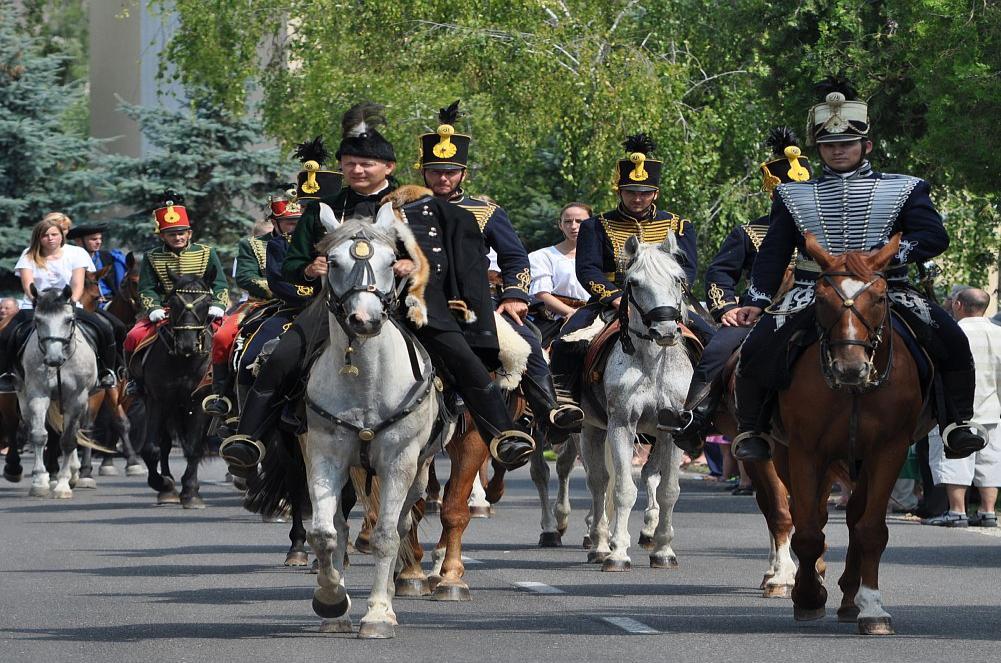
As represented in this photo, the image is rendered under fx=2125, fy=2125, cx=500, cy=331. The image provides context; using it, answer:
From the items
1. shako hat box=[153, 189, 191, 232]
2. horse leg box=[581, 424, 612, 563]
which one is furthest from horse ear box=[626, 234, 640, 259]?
shako hat box=[153, 189, 191, 232]

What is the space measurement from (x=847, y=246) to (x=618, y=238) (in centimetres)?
442

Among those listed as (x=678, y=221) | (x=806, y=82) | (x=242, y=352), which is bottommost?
(x=242, y=352)

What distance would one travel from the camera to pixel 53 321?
77.7 ft

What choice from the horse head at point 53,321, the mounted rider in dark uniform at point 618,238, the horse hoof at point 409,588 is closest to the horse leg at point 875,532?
the horse hoof at point 409,588

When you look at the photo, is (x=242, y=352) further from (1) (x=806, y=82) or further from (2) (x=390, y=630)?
(1) (x=806, y=82)

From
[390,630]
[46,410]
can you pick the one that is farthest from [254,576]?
[46,410]

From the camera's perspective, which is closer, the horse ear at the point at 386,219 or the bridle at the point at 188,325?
the horse ear at the point at 386,219

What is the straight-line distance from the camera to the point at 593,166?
37.0 meters

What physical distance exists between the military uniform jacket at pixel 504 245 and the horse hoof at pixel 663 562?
244 cm

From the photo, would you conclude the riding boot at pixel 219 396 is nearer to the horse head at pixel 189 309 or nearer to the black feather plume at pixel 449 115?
the black feather plume at pixel 449 115

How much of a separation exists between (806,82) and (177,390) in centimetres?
1025

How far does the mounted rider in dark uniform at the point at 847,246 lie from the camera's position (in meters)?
11.6

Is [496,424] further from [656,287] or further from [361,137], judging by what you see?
[656,287]

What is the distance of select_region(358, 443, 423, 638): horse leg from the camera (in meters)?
11.2
